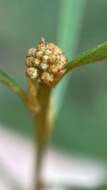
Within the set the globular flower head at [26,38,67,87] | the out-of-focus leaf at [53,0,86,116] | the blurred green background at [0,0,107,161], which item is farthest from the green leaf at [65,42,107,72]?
the blurred green background at [0,0,107,161]

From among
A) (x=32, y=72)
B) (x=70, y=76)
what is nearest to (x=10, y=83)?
(x=32, y=72)

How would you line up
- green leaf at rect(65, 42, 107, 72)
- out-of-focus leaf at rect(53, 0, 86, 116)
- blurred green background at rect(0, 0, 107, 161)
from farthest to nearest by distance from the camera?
blurred green background at rect(0, 0, 107, 161), out-of-focus leaf at rect(53, 0, 86, 116), green leaf at rect(65, 42, 107, 72)

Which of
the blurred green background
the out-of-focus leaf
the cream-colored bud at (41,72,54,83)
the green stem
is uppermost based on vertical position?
the blurred green background

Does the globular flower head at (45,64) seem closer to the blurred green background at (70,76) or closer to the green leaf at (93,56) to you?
the green leaf at (93,56)

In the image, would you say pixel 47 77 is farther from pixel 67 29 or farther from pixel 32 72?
pixel 67 29

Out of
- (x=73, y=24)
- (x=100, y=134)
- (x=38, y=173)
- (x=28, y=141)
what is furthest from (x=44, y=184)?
(x=28, y=141)

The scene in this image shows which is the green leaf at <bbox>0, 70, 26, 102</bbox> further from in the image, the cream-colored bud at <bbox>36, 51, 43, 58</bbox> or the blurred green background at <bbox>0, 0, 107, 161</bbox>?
the blurred green background at <bbox>0, 0, 107, 161</bbox>

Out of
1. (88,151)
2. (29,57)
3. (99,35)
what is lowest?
(29,57)

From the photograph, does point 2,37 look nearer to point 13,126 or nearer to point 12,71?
point 12,71
